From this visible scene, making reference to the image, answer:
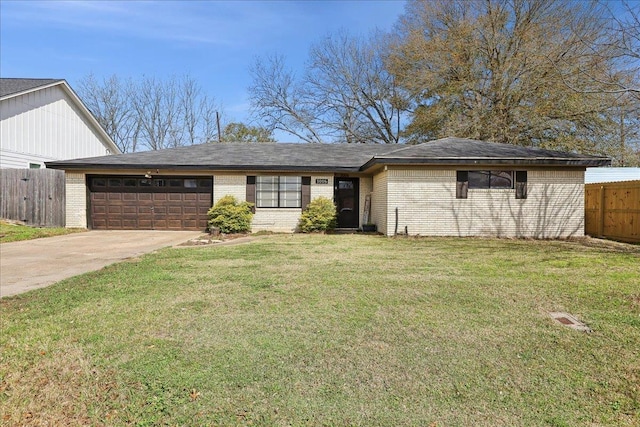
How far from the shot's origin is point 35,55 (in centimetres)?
2345

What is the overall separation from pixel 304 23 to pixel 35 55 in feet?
55.5

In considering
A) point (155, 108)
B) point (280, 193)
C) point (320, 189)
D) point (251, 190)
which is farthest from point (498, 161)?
point (155, 108)

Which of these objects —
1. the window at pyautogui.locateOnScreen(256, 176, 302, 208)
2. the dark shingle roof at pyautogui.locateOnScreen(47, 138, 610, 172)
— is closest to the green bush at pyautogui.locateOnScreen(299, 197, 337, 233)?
the window at pyautogui.locateOnScreen(256, 176, 302, 208)

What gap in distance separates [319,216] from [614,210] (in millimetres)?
9318

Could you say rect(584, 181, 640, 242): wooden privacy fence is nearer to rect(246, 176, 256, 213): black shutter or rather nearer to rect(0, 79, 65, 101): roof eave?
rect(246, 176, 256, 213): black shutter

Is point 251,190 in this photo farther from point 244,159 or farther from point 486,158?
point 486,158

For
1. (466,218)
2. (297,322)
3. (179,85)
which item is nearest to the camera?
(297,322)

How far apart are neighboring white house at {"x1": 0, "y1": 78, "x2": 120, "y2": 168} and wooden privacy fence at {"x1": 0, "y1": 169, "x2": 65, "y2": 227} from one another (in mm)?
3572

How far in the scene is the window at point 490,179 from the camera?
12.1 metres

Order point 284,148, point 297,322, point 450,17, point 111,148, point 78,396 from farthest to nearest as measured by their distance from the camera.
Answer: point 111,148, point 450,17, point 284,148, point 297,322, point 78,396

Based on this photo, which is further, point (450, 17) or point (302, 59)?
point (302, 59)

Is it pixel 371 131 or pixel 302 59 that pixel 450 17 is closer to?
pixel 371 131

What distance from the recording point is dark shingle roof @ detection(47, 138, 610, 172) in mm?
11586

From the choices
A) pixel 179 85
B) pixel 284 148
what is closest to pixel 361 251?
pixel 284 148
